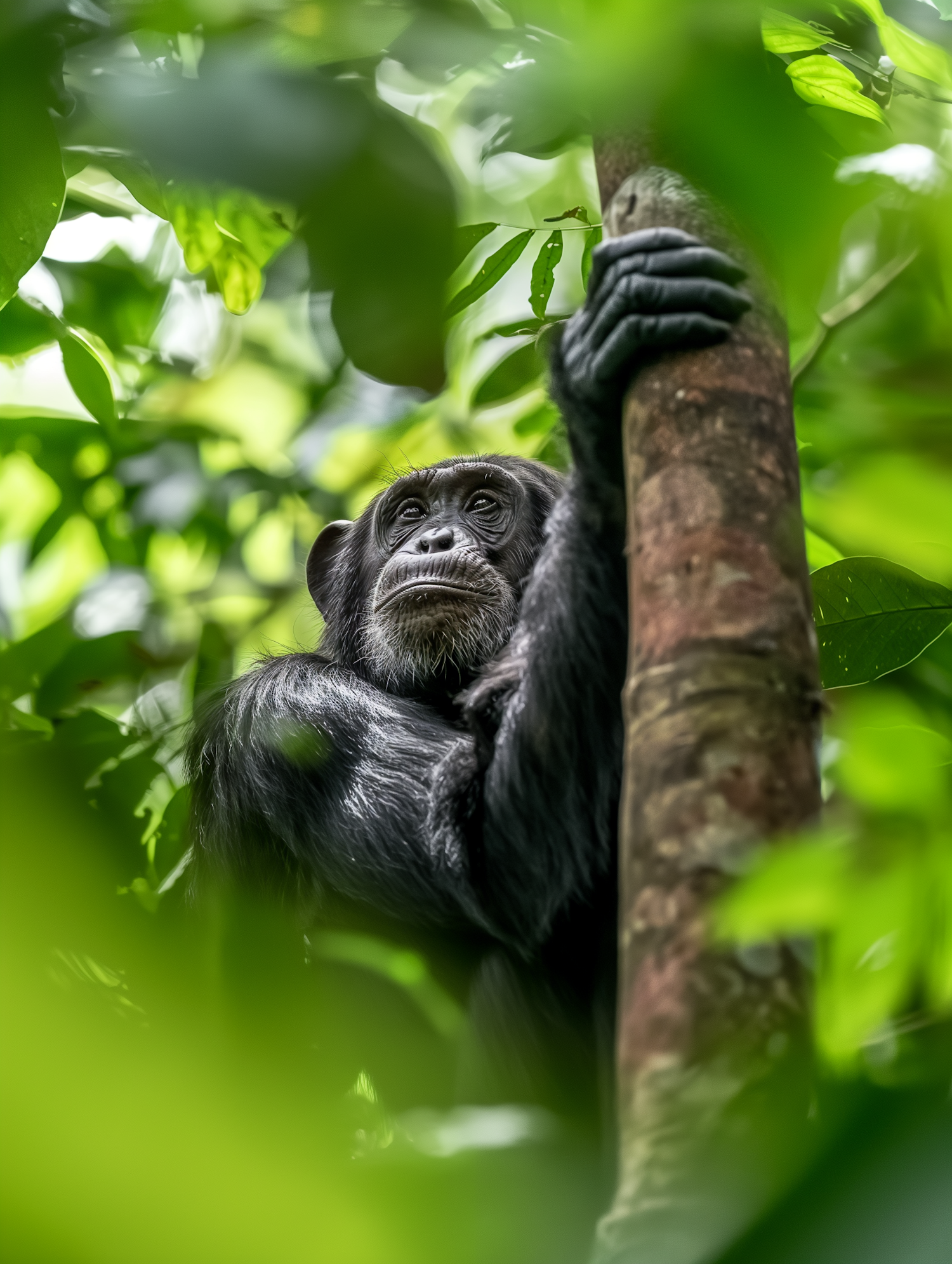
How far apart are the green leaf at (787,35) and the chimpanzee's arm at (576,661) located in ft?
2.33

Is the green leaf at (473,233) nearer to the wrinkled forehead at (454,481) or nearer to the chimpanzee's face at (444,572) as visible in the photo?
the chimpanzee's face at (444,572)

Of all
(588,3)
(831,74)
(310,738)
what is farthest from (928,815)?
(310,738)

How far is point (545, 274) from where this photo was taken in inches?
146

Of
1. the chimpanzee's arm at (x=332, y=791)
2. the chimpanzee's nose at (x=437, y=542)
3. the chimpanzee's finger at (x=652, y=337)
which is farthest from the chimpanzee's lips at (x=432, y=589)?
the chimpanzee's finger at (x=652, y=337)

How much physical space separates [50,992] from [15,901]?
9 centimetres

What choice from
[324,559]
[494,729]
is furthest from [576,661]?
[324,559]

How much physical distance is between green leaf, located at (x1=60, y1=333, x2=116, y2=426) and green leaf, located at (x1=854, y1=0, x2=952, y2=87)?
2675 mm

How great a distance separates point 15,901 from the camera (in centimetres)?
96

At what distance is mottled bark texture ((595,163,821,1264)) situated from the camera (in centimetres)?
129

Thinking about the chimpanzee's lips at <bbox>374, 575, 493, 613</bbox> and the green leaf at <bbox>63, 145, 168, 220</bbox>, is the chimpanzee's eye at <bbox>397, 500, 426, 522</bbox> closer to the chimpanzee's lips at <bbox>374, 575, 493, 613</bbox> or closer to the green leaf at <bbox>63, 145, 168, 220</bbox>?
the chimpanzee's lips at <bbox>374, 575, 493, 613</bbox>

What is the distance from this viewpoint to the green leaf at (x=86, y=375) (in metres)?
4.33

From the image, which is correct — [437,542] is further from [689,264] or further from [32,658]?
[689,264]

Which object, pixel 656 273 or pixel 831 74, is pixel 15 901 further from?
pixel 831 74

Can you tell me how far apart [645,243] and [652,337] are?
0.21m
